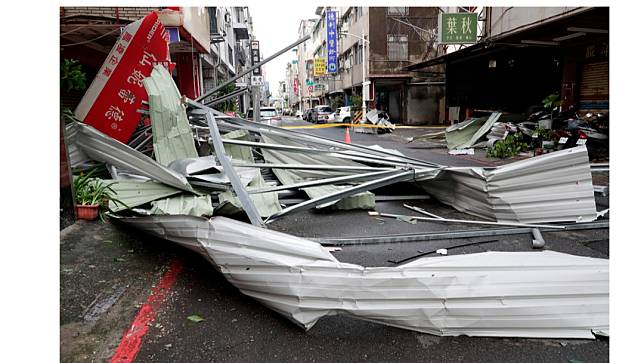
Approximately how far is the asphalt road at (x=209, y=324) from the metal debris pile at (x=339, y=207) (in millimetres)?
143

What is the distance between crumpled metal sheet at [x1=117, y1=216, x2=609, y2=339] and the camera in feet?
8.64

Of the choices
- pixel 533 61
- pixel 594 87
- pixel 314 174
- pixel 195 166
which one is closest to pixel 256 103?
pixel 314 174

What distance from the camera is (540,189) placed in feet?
16.5

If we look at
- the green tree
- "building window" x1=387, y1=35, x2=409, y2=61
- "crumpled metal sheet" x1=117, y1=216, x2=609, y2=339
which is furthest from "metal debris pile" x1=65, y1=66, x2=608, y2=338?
"building window" x1=387, y1=35, x2=409, y2=61

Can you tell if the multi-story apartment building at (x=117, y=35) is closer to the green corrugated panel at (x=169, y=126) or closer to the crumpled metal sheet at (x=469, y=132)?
the green corrugated panel at (x=169, y=126)

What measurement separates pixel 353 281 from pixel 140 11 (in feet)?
27.6

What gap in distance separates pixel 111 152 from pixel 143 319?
3.36 metres

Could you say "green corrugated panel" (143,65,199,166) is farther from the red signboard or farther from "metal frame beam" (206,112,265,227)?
"metal frame beam" (206,112,265,227)

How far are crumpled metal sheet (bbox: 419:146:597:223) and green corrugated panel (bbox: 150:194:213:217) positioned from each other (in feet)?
11.1

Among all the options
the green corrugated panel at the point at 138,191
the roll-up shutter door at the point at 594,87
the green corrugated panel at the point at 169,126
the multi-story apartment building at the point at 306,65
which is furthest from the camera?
the multi-story apartment building at the point at 306,65

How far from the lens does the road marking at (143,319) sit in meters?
2.65

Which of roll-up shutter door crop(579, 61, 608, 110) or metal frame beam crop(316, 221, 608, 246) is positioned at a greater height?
roll-up shutter door crop(579, 61, 608, 110)

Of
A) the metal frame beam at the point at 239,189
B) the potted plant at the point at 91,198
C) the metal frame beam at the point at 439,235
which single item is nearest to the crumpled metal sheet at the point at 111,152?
the potted plant at the point at 91,198

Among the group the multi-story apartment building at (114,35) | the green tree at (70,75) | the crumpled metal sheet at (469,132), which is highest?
the multi-story apartment building at (114,35)
